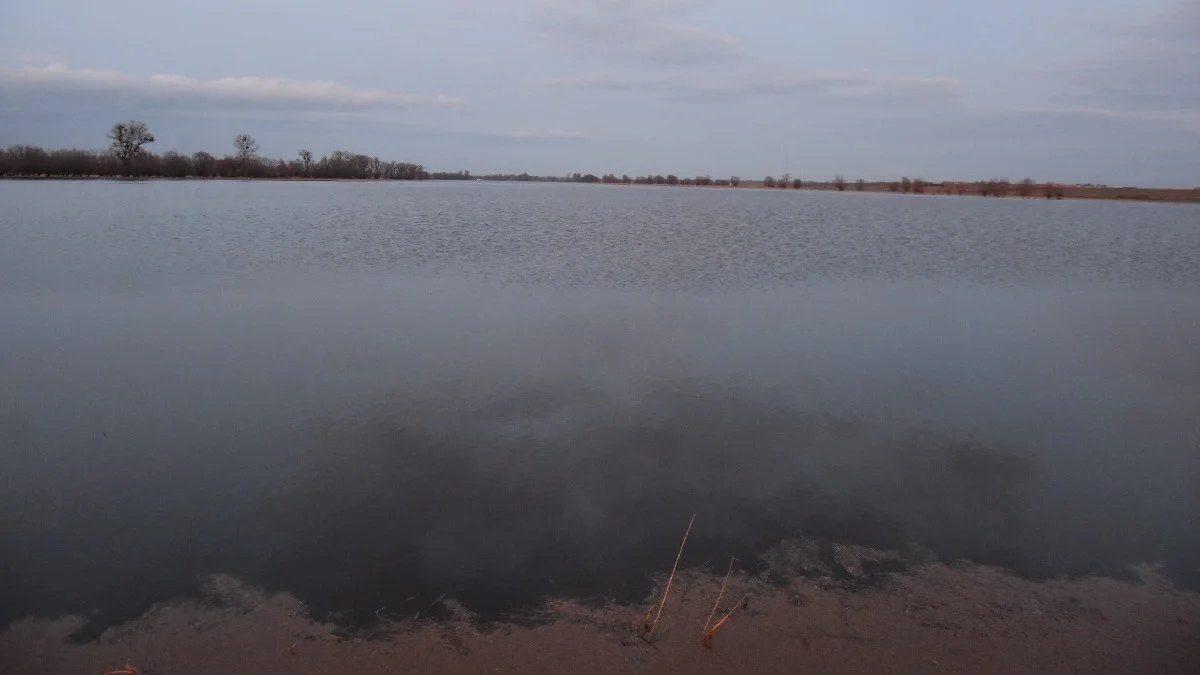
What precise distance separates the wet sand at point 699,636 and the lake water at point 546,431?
10.5 inches

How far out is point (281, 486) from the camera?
6.34 metres

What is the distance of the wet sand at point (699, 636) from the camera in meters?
4.24

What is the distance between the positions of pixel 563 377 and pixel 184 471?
4.64 m

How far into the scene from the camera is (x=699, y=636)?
453 centimetres

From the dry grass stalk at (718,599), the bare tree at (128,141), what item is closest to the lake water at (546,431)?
the dry grass stalk at (718,599)

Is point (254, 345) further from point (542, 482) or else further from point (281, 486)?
point (542, 482)

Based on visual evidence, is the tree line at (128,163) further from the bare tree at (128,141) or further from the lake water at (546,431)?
the lake water at (546,431)

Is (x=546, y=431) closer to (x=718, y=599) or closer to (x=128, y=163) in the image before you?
(x=718, y=599)

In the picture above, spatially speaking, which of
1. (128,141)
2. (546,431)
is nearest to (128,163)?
(128,141)

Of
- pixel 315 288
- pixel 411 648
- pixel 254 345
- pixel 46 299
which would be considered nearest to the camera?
pixel 411 648

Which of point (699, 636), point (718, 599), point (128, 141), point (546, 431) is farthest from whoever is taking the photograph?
point (128, 141)

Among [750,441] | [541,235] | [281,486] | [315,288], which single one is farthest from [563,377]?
[541,235]

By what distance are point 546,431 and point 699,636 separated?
11.5 feet

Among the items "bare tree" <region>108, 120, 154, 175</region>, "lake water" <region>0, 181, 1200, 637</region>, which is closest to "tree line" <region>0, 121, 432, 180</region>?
"bare tree" <region>108, 120, 154, 175</region>
